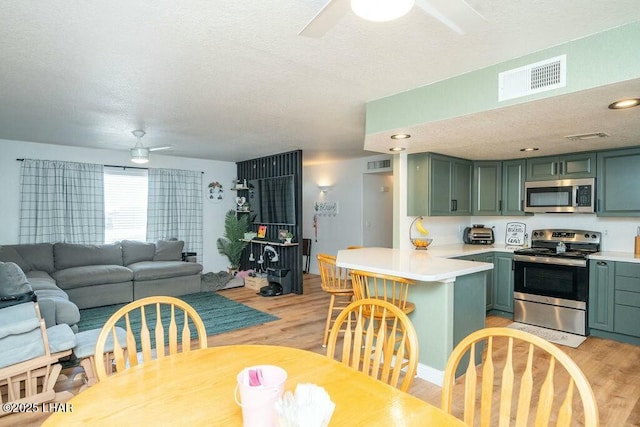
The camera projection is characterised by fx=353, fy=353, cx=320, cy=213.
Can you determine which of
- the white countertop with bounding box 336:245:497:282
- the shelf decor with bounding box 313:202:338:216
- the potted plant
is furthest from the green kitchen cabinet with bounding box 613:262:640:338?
the potted plant

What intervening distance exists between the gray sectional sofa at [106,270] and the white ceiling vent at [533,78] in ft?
15.3

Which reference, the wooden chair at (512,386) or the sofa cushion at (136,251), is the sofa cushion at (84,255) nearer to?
the sofa cushion at (136,251)

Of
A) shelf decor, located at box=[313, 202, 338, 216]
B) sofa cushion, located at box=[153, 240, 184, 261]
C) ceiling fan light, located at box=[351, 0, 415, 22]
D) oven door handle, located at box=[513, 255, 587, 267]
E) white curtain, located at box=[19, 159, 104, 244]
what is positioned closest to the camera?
ceiling fan light, located at box=[351, 0, 415, 22]

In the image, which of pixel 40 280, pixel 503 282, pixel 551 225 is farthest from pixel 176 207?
pixel 551 225

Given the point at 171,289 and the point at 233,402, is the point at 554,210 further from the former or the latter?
→ the point at 171,289

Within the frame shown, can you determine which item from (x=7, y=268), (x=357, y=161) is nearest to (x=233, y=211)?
(x=357, y=161)

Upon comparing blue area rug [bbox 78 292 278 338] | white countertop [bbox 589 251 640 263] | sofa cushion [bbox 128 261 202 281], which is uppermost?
white countertop [bbox 589 251 640 263]

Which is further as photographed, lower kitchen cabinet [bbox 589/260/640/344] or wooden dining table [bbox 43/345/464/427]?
lower kitchen cabinet [bbox 589/260/640/344]

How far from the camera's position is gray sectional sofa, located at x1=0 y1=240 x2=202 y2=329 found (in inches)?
185

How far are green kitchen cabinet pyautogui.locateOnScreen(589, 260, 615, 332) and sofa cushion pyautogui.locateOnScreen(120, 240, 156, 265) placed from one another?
241 inches

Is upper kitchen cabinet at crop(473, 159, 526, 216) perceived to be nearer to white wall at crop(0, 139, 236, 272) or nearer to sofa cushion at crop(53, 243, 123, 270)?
white wall at crop(0, 139, 236, 272)

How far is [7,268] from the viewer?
273cm

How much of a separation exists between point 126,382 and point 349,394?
2.51 ft

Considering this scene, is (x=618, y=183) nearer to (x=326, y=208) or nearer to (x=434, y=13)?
(x=434, y=13)
